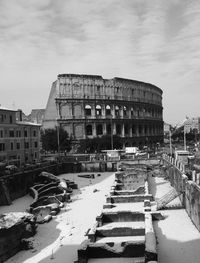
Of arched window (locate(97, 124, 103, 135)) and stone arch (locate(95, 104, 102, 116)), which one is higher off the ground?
stone arch (locate(95, 104, 102, 116))

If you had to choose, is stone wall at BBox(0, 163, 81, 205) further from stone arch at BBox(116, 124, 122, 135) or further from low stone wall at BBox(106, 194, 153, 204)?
stone arch at BBox(116, 124, 122, 135)

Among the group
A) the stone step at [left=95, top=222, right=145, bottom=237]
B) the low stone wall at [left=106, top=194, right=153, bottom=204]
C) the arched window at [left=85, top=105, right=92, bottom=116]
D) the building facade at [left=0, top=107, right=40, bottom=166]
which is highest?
the arched window at [left=85, top=105, right=92, bottom=116]

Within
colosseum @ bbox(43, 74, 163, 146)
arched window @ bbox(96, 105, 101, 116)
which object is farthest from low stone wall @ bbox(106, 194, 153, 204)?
arched window @ bbox(96, 105, 101, 116)

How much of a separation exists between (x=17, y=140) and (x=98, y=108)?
3800 centimetres

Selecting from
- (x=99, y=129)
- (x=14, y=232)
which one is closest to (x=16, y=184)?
(x=14, y=232)

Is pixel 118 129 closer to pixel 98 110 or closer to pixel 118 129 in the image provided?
pixel 118 129

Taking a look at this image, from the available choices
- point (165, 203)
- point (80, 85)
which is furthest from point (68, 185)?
point (80, 85)

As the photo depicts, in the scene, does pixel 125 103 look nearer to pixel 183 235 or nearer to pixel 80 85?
pixel 80 85

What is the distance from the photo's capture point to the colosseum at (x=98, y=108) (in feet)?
313

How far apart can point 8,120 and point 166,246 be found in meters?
45.9

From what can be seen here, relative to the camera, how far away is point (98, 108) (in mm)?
100750

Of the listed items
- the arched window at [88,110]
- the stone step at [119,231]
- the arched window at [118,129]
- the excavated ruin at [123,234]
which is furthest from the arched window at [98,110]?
the stone step at [119,231]

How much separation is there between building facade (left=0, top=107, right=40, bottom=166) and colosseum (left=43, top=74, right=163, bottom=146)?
2133 centimetres

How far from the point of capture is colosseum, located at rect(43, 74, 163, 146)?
95312 mm
